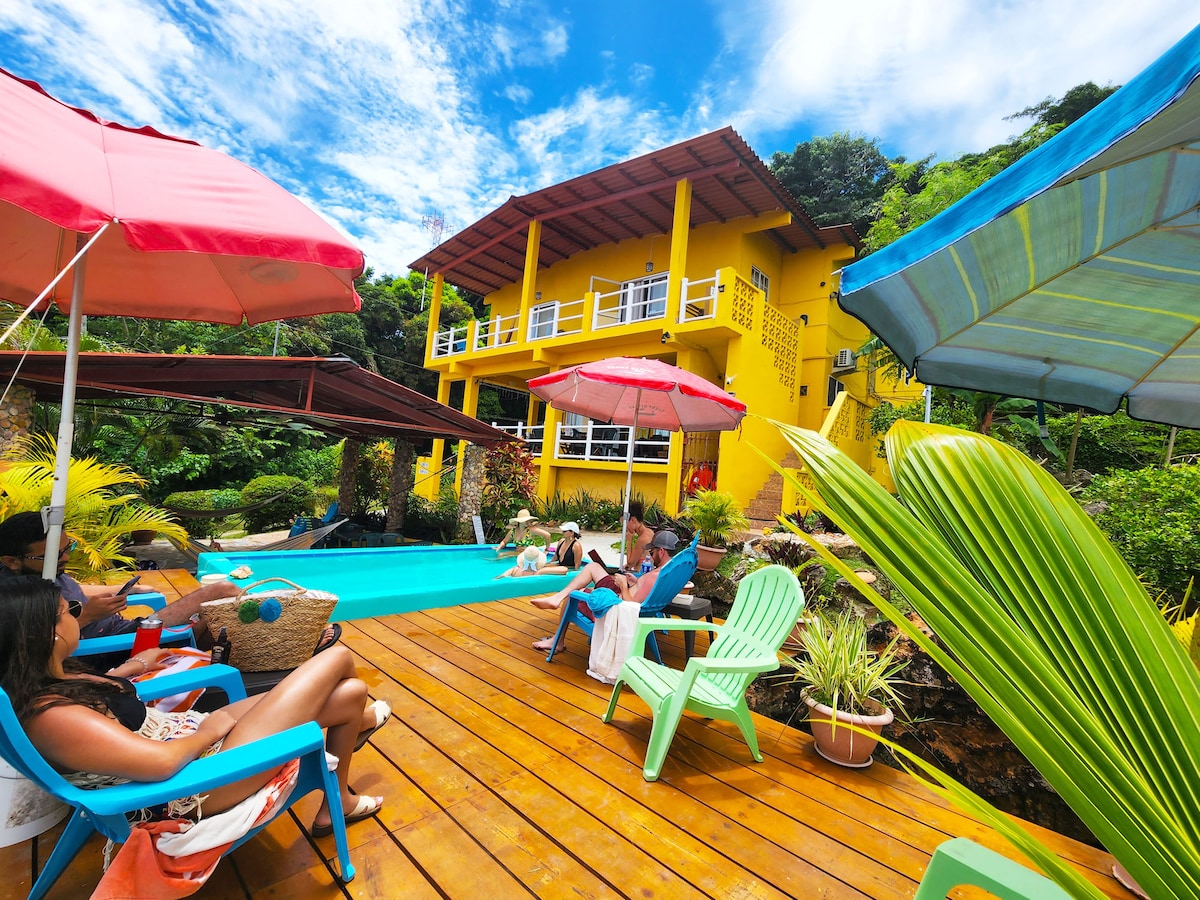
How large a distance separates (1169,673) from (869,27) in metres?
7.38

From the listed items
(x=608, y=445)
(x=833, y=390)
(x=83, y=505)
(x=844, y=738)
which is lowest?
(x=844, y=738)

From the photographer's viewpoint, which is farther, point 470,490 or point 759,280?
point 759,280

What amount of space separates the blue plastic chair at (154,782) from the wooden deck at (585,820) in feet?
0.77

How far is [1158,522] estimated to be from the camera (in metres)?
4.10

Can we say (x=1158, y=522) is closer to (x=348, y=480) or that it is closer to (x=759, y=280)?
(x=759, y=280)

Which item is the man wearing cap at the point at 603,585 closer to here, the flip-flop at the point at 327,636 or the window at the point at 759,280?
the flip-flop at the point at 327,636

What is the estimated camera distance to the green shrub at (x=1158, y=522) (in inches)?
150

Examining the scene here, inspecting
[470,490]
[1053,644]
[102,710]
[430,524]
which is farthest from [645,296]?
[1053,644]

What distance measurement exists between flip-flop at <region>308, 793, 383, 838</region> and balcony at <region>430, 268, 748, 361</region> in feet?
29.9

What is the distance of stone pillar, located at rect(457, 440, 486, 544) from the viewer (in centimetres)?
1012

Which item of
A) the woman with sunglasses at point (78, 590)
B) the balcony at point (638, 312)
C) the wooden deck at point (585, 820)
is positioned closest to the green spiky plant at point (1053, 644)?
the wooden deck at point (585, 820)

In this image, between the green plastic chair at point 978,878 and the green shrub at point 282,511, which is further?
the green shrub at point 282,511

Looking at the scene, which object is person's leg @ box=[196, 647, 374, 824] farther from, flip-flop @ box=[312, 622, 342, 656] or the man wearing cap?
the man wearing cap

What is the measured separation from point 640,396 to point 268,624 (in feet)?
13.4
